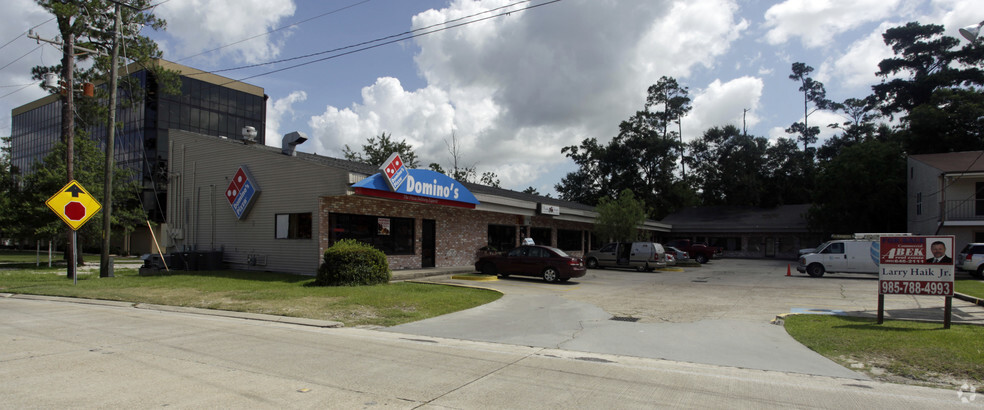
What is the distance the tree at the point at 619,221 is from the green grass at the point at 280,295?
63.8 ft

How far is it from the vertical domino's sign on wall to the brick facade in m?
3.93

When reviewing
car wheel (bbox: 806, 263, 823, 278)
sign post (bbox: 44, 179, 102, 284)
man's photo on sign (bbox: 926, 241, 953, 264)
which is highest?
sign post (bbox: 44, 179, 102, 284)

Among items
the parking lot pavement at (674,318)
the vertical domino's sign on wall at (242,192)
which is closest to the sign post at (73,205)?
the vertical domino's sign on wall at (242,192)

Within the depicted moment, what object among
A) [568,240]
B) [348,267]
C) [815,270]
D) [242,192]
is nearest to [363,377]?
[348,267]

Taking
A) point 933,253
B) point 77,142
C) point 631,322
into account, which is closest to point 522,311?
point 631,322

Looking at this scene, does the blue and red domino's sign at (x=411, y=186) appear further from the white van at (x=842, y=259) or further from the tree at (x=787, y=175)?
the tree at (x=787, y=175)

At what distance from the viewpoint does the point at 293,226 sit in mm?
19766

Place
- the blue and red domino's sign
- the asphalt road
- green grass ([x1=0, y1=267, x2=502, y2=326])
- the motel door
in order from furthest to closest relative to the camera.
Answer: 1. the motel door
2. the blue and red domino's sign
3. green grass ([x1=0, y1=267, x2=502, y2=326])
4. the asphalt road

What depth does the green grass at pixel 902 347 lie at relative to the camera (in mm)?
6754

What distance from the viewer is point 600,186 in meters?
64.1

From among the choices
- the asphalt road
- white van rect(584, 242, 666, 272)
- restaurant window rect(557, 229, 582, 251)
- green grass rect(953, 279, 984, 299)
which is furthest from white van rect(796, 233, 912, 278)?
the asphalt road

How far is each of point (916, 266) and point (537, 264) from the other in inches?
469

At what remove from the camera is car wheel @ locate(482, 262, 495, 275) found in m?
21.5

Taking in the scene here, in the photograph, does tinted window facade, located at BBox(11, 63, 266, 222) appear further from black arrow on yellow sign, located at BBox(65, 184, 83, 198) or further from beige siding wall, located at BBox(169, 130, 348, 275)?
black arrow on yellow sign, located at BBox(65, 184, 83, 198)
